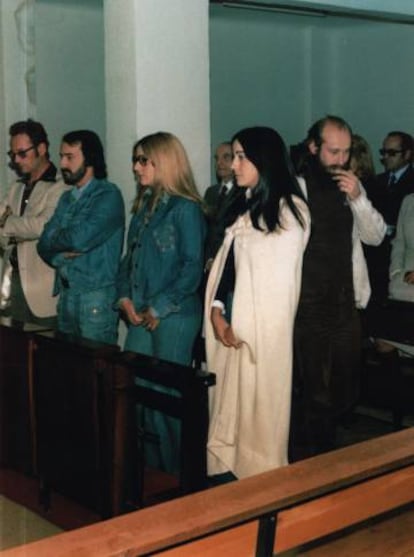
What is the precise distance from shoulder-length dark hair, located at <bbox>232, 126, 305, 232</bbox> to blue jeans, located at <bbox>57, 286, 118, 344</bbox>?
109cm

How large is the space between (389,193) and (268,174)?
311cm

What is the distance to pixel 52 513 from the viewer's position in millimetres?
4520

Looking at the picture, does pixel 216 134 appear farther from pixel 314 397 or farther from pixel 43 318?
pixel 314 397

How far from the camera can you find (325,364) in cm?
441

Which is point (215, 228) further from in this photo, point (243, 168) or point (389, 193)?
point (389, 193)

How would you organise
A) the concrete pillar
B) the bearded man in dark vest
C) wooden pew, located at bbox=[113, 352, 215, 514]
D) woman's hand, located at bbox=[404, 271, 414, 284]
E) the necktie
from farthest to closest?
the necktie < the concrete pillar < woman's hand, located at bbox=[404, 271, 414, 284] < the bearded man in dark vest < wooden pew, located at bbox=[113, 352, 215, 514]

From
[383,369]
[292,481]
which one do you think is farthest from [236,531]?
[383,369]

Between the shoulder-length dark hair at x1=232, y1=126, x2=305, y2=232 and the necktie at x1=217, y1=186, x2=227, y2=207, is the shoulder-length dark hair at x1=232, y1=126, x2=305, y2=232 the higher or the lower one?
the higher one

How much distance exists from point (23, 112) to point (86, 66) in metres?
2.43

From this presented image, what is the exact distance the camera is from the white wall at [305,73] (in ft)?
34.4

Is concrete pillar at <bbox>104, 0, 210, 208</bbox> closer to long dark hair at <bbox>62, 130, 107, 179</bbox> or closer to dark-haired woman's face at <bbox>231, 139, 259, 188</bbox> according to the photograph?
long dark hair at <bbox>62, 130, 107, 179</bbox>

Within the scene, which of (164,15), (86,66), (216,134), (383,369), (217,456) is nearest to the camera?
(217,456)

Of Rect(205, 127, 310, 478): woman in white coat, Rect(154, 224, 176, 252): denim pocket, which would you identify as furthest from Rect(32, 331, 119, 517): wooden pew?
Rect(154, 224, 176, 252): denim pocket

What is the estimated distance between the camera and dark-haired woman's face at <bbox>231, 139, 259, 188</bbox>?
4195mm
